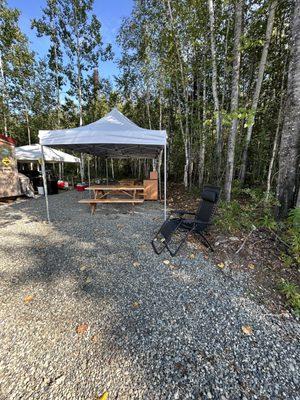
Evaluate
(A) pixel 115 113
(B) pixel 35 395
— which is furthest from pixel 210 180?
(B) pixel 35 395

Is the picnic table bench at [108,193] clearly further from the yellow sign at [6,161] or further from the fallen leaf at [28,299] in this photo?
the yellow sign at [6,161]

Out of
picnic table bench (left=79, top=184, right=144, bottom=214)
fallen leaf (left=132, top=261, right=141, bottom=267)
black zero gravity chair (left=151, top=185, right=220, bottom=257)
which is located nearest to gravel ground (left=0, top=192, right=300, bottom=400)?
fallen leaf (left=132, top=261, right=141, bottom=267)

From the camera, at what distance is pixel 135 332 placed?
1821 millimetres

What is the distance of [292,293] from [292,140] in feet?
8.92

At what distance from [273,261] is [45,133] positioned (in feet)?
17.9

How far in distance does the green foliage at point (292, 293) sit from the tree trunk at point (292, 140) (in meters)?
1.67

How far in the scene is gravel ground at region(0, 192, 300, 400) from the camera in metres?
1.39

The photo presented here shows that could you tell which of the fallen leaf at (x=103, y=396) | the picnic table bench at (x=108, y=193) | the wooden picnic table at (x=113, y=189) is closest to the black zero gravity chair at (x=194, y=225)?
the fallen leaf at (x=103, y=396)

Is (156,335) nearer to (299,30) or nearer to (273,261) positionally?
(273,261)

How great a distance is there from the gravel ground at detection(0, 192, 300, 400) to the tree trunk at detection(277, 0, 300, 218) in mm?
2006

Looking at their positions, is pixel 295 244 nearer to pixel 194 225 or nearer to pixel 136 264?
pixel 194 225

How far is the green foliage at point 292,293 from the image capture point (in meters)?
2.17

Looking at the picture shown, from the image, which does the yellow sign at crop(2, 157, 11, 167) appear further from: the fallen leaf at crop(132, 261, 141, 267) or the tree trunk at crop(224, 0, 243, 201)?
the tree trunk at crop(224, 0, 243, 201)

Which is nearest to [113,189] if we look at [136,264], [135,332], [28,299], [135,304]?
[136,264]
